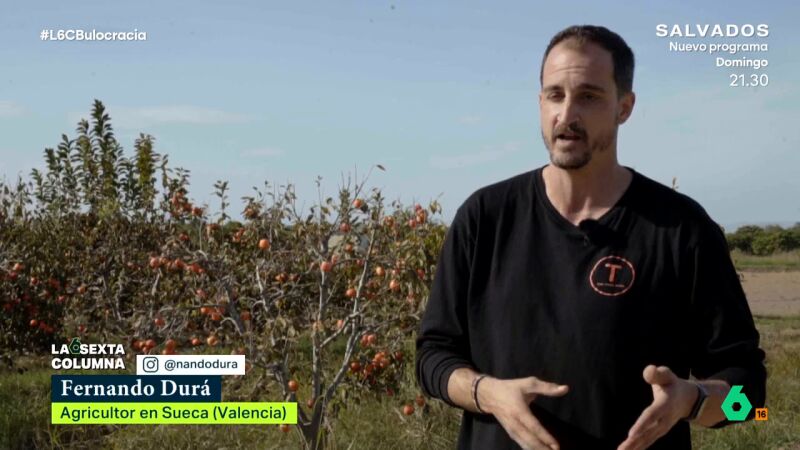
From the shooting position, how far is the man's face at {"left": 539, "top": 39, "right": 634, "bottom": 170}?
2.29 meters

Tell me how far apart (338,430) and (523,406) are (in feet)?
12.0

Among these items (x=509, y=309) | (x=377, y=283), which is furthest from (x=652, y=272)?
(x=377, y=283)

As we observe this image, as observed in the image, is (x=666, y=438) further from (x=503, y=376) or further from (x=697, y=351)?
(x=503, y=376)

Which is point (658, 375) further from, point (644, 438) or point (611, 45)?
point (611, 45)

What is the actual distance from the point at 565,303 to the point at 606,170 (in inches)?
15.0

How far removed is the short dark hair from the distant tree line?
A: 29110 mm

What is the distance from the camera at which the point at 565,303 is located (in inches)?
89.8

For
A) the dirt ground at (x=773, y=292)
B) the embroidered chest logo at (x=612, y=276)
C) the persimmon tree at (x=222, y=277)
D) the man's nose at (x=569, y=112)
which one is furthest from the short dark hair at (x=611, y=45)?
the dirt ground at (x=773, y=292)

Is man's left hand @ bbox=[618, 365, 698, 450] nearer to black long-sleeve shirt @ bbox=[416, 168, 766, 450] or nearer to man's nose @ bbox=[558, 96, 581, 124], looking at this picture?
black long-sleeve shirt @ bbox=[416, 168, 766, 450]

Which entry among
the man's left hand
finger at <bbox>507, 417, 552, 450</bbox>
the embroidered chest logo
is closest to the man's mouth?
the embroidered chest logo

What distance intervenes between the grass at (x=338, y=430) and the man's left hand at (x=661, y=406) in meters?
3.31

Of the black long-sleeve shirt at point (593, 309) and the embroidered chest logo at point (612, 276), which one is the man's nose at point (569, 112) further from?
the embroidered chest logo at point (612, 276)
